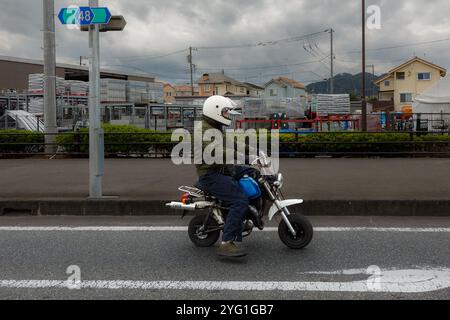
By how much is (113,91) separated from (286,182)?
1979cm

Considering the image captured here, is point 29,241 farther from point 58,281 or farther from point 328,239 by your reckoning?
point 328,239

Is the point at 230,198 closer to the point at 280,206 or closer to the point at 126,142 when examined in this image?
the point at 280,206

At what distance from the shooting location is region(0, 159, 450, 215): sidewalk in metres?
8.23

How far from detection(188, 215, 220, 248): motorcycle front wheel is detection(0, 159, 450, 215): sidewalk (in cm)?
228

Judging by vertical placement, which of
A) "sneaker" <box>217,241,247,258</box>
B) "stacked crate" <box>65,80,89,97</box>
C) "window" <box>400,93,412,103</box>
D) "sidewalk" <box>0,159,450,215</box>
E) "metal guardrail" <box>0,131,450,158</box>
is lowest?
"sneaker" <box>217,241,247,258</box>

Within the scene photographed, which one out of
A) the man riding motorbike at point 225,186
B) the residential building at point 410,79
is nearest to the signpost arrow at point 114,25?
the man riding motorbike at point 225,186

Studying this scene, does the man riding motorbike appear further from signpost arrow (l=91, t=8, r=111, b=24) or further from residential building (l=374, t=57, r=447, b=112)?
residential building (l=374, t=57, r=447, b=112)

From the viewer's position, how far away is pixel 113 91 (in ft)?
91.4

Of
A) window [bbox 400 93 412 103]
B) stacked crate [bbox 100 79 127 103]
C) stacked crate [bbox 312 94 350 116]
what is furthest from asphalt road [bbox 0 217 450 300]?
window [bbox 400 93 412 103]

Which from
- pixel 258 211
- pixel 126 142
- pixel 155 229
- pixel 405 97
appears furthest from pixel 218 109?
pixel 405 97

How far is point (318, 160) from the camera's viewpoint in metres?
14.6

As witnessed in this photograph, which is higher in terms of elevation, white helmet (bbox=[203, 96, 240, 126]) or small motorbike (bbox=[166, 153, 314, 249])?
white helmet (bbox=[203, 96, 240, 126])
